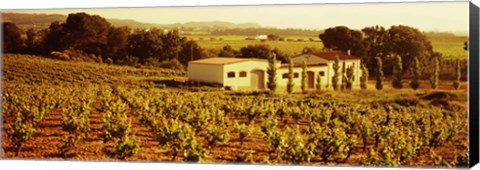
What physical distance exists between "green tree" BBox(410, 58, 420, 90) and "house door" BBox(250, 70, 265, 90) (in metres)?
1.63

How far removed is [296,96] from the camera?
8.64 meters

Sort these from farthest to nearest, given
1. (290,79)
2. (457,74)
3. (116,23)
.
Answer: (116,23) → (290,79) → (457,74)

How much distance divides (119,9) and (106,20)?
0.21m

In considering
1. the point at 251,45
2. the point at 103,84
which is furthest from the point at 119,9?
the point at 251,45

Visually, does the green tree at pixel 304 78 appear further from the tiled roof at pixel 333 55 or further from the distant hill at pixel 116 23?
the distant hill at pixel 116 23

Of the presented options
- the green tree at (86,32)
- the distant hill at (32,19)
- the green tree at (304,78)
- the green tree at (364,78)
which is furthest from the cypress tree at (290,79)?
the distant hill at (32,19)

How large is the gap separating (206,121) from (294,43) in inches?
52.3

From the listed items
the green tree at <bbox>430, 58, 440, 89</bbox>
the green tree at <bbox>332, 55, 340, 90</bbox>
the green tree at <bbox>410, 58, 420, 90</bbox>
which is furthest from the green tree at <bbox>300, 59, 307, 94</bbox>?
the green tree at <bbox>430, 58, 440, 89</bbox>

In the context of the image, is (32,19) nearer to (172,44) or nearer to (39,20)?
(39,20)

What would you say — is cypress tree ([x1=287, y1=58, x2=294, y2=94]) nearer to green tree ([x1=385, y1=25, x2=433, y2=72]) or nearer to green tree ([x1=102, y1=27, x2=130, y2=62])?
green tree ([x1=385, y1=25, x2=433, y2=72])

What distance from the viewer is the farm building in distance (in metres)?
8.52

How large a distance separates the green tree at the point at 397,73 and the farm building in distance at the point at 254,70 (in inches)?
18.8

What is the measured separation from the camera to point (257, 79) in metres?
8.73

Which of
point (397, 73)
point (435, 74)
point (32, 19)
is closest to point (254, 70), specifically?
point (397, 73)
